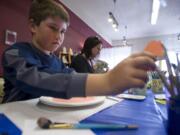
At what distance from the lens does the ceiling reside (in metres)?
3.84

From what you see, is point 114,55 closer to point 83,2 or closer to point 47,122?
point 83,2

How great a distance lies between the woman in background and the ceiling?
1918mm

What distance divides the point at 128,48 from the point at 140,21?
1651 millimetres

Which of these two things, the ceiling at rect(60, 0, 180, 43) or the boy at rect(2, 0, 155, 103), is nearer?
the boy at rect(2, 0, 155, 103)

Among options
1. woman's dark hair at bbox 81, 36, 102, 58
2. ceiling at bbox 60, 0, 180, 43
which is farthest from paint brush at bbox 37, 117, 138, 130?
ceiling at bbox 60, 0, 180, 43

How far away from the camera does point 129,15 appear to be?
4.46m

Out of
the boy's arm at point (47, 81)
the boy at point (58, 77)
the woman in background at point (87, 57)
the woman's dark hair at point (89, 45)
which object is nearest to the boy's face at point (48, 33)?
the boy at point (58, 77)

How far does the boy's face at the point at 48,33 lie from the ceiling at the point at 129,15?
3161mm

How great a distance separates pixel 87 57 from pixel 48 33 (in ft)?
4.88

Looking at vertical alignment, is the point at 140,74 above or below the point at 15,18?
below

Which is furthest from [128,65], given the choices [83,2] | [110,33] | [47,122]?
[110,33]

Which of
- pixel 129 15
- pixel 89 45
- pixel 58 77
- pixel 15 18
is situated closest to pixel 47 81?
pixel 58 77

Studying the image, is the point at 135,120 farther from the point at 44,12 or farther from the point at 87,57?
the point at 87,57

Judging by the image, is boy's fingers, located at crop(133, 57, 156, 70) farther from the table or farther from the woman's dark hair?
the woman's dark hair
